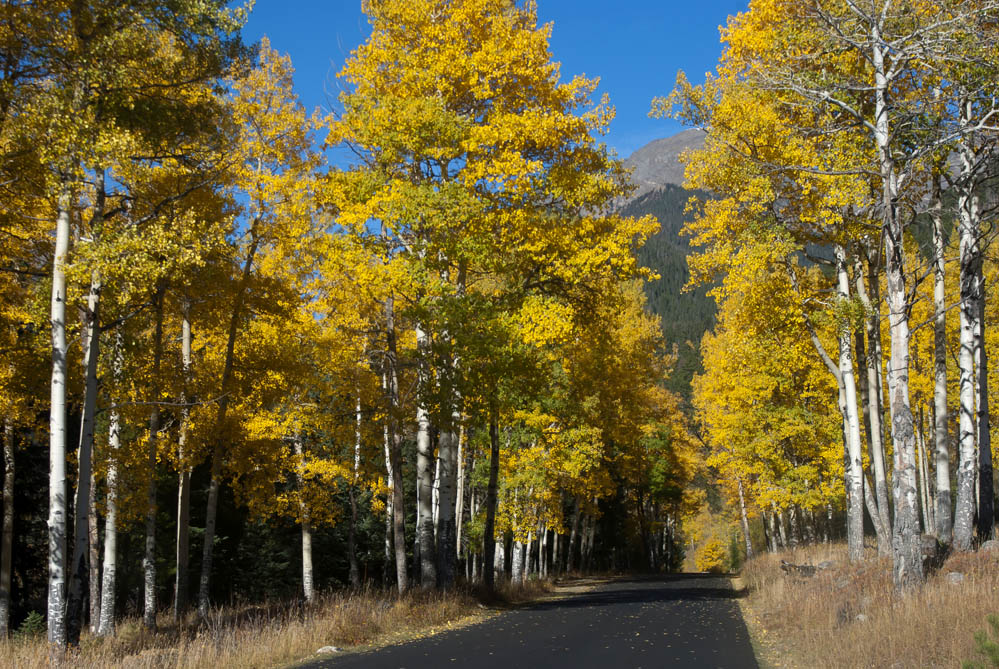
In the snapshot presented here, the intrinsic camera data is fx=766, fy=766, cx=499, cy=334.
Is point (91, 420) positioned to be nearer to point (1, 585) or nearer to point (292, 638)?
point (292, 638)

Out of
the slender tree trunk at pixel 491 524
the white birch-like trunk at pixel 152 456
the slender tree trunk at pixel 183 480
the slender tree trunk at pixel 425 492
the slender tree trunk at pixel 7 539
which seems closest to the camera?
the white birch-like trunk at pixel 152 456

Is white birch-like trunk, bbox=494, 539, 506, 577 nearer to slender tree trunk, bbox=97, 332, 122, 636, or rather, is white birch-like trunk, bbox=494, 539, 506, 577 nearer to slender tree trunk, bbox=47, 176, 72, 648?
slender tree trunk, bbox=97, 332, 122, 636

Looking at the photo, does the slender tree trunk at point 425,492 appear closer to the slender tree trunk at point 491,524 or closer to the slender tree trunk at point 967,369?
the slender tree trunk at point 491,524

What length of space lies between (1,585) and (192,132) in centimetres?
1092

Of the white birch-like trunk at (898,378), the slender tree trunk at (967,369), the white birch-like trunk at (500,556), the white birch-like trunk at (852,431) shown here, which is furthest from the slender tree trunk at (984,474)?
the white birch-like trunk at (500,556)

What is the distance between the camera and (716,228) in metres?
16.9

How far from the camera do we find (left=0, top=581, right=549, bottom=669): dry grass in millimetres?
8523

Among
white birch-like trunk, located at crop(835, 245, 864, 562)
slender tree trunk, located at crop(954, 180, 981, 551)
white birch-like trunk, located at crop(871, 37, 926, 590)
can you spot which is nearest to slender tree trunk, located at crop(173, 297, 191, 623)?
white birch-like trunk, located at crop(871, 37, 926, 590)

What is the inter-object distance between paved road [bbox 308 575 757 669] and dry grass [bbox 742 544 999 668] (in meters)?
0.59

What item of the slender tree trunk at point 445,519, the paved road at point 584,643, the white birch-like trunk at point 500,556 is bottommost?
the white birch-like trunk at point 500,556

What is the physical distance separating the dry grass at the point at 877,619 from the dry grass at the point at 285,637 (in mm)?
5143

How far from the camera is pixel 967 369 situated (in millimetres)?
13289

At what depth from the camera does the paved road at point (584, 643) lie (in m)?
8.39

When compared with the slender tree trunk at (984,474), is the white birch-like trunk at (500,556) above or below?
below
